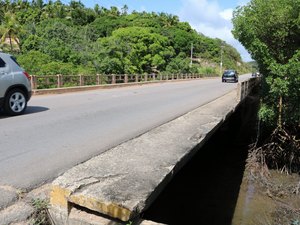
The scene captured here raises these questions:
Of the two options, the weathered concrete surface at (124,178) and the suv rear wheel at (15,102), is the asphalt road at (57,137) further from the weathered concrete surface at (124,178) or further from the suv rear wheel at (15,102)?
the weathered concrete surface at (124,178)

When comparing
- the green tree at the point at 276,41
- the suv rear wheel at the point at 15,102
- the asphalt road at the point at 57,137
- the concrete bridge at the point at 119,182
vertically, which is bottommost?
the asphalt road at the point at 57,137

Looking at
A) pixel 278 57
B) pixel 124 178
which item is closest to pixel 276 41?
pixel 278 57

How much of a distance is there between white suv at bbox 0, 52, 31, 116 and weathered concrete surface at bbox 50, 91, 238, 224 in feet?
15.7

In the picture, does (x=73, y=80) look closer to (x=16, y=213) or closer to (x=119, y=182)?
(x=119, y=182)

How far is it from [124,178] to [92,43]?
44970mm

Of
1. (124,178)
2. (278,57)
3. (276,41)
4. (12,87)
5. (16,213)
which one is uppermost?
(276,41)

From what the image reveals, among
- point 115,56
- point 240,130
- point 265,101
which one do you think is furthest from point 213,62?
point 265,101

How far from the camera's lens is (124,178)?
4.07m

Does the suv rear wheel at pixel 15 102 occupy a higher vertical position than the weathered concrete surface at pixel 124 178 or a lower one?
higher

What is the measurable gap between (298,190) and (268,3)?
5764 millimetres

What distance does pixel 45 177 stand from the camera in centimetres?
489

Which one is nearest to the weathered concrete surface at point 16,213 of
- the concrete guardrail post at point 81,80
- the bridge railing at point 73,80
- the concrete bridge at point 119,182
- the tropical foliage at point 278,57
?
the concrete bridge at point 119,182

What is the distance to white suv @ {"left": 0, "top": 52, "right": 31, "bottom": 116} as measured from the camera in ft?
31.9

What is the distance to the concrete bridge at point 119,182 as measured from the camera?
3215mm
